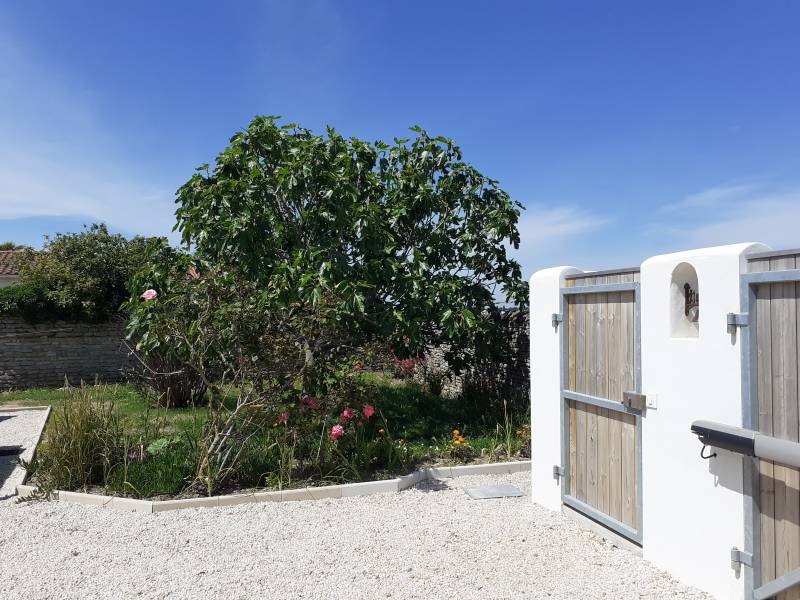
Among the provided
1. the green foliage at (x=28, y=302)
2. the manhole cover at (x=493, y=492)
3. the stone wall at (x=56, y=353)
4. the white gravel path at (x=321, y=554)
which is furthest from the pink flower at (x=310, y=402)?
the green foliage at (x=28, y=302)

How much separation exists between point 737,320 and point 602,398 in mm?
1485

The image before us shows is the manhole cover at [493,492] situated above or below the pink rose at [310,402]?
below

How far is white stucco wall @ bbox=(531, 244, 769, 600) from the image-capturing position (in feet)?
10.7

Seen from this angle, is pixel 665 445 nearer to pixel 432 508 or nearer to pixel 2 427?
pixel 432 508

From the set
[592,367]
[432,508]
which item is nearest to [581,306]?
[592,367]

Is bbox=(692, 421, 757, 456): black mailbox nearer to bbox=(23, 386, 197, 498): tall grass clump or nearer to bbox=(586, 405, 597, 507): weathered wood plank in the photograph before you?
bbox=(586, 405, 597, 507): weathered wood plank

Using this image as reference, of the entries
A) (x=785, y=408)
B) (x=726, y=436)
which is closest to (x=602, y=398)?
(x=726, y=436)

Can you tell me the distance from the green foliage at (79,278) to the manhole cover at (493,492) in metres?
11.9

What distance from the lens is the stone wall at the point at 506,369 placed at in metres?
8.68

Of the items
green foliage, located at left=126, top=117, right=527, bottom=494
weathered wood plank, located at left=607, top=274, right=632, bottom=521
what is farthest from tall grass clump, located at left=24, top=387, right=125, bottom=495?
weathered wood plank, located at left=607, top=274, right=632, bottom=521

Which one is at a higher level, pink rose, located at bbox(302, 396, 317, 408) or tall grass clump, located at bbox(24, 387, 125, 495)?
pink rose, located at bbox(302, 396, 317, 408)

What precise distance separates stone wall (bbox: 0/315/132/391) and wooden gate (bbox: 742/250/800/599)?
14.2 meters

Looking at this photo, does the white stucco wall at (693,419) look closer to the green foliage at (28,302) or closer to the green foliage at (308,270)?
the green foliage at (308,270)

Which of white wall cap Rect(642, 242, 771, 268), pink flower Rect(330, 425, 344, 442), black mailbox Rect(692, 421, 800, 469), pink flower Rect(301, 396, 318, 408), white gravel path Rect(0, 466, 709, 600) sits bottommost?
white gravel path Rect(0, 466, 709, 600)
